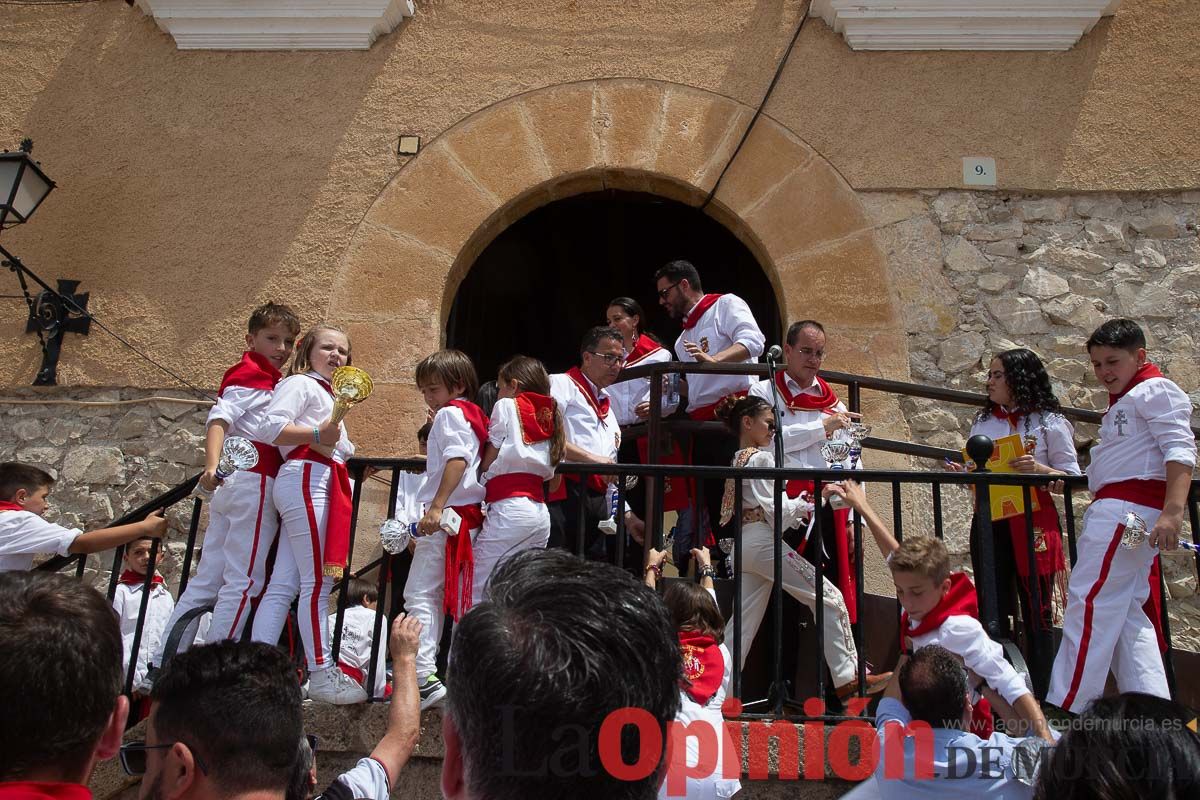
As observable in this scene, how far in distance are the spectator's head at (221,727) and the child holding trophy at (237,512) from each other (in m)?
1.95

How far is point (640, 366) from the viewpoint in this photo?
4879 millimetres

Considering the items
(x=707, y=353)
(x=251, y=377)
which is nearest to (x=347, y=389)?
(x=251, y=377)

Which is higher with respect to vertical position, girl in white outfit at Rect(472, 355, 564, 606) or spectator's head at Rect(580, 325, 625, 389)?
spectator's head at Rect(580, 325, 625, 389)

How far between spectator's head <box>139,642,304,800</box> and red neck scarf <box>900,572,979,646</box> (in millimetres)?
2185

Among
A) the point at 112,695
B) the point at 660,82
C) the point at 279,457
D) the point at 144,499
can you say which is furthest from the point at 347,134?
the point at 112,695

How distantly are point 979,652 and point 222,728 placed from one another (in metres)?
2.35

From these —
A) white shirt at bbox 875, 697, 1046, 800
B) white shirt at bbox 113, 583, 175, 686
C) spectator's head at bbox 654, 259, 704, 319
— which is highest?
spectator's head at bbox 654, 259, 704, 319

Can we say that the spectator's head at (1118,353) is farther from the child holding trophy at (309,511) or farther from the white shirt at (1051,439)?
the child holding trophy at (309,511)

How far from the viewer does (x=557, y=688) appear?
1420 mm

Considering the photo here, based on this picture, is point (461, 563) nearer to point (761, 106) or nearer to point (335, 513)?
point (335, 513)

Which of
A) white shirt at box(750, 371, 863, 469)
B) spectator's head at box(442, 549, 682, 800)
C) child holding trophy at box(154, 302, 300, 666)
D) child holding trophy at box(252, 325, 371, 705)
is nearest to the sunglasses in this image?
spectator's head at box(442, 549, 682, 800)

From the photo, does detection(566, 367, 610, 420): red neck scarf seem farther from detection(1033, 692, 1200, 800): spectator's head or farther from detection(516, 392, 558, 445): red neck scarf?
detection(1033, 692, 1200, 800): spectator's head

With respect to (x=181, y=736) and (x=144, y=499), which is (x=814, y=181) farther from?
(x=181, y=736)

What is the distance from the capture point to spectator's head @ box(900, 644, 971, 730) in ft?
9.27
